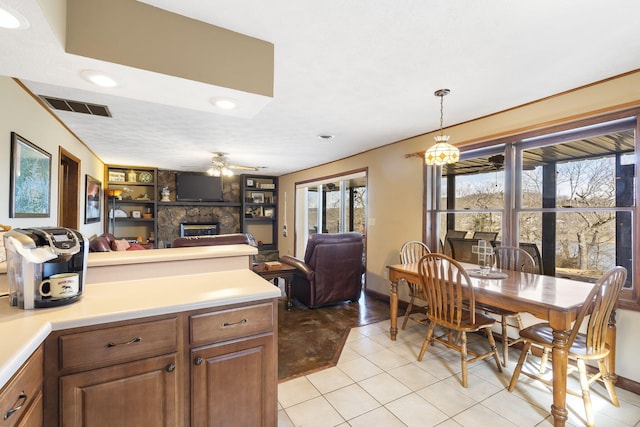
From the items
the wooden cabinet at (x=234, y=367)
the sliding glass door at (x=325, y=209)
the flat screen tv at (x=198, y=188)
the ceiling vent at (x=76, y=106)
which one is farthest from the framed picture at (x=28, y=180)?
the sliding glass door at (x=325, y=209)

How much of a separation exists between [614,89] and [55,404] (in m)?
3.84

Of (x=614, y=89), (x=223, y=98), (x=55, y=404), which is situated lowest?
(x=55, y=404)

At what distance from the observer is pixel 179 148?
4.71m

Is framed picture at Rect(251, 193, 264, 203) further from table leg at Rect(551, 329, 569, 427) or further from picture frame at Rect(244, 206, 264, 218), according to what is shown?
table leg at Rect(551, 329, 569, 427)

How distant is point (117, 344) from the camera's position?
3.85 ft

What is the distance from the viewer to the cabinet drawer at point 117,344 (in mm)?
1105

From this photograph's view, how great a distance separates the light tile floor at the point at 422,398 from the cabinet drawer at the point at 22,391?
1.28 metres

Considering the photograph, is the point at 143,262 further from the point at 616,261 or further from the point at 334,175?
the point at 334,175

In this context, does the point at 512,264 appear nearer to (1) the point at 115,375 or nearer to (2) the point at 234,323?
(2) the point at 234,323

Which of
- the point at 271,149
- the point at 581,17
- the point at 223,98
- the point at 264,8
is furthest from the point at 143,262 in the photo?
the point at 271,149

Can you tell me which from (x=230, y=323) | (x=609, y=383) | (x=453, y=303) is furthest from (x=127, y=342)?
(x=609, y=383)

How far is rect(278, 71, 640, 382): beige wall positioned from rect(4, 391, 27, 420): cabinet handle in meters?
3.50

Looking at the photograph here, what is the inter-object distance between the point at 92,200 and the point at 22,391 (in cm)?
480

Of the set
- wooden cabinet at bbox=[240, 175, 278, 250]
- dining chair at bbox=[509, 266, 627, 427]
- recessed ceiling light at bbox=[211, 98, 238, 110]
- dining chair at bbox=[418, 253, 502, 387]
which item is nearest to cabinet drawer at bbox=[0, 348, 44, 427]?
recessed ceiling light at bbox=[211, 98, 238, 110]
